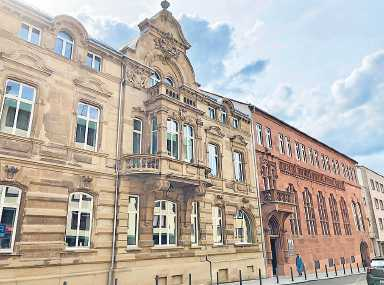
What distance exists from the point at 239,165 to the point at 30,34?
642 inches

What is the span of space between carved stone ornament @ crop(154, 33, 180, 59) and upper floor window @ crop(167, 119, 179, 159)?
4854 mm

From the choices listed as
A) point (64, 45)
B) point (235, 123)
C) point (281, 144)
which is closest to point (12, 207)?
point (64, 45)

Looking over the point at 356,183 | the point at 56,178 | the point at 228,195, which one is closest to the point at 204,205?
the point at 228,195

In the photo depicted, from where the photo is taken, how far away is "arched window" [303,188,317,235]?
1110 inches

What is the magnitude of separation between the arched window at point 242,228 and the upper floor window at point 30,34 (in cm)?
1600

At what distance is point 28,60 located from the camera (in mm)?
12586

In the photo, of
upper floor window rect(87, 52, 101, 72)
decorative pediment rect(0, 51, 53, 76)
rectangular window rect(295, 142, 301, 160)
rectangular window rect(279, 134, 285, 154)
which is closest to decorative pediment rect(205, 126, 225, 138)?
upper floor window rect(87, 52, 101, 72)

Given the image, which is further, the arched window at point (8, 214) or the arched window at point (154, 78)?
the arched window at point (154, 78)

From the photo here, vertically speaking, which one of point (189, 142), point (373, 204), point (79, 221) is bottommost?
point (79, 221)

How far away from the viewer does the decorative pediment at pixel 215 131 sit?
67.7 ft

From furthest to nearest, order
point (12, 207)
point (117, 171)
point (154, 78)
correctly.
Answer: point (154, 78) < point (117, 171) < point (12, 207)

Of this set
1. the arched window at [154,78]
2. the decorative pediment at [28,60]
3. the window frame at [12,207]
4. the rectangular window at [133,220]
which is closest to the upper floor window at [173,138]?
the arched window at [154,78]

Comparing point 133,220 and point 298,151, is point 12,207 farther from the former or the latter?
point 298,151

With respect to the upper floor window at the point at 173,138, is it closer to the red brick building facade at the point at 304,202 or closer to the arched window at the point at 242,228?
the arched window at the point at 242,228
